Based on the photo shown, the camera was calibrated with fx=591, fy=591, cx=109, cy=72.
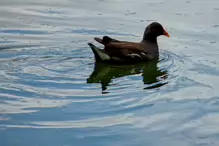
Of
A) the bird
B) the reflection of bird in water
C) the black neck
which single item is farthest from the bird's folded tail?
the black neck

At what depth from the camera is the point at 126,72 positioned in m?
10.1

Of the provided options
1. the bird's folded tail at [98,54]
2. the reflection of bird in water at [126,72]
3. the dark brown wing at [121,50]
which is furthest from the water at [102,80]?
the dark brown wing at [121,50]

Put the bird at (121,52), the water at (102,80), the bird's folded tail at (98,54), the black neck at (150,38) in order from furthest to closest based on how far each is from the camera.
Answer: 1. the black neck at (150,38)
2. the bird at (121,52)
3. the bird's folded tail at (98,54)
4. the water at (102,80)

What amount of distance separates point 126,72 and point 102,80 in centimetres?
72

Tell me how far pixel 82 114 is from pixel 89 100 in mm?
603

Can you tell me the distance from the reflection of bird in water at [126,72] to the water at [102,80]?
18 millimetres

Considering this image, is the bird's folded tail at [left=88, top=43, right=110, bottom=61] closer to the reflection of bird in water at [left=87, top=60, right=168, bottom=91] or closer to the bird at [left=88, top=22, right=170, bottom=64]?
the bird at [left=88, top=22, right=170, bottom=64]

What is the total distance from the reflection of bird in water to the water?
0.06 feet

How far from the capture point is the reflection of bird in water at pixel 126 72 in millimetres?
9477

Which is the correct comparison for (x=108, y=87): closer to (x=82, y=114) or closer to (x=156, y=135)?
(x=82, y=114)

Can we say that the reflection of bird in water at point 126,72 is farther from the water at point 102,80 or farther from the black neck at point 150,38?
the black neck at point 150,38

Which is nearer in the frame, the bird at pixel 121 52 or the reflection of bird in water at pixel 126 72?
the reflection of bird in water at pixel 126 72

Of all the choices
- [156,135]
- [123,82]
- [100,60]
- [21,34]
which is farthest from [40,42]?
[156,135]

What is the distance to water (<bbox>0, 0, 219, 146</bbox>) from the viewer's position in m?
7.11
